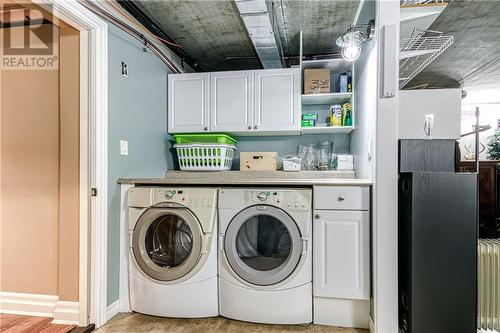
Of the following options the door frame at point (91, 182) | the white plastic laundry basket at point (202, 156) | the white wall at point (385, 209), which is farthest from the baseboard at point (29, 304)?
the white wall at point (385, 209)

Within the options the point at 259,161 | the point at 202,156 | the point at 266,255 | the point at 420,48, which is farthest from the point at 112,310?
the point at 420,48

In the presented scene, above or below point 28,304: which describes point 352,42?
above

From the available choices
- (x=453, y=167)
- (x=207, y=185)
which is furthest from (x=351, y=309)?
(x=207, y=185)

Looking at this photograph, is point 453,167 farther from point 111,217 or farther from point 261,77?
point 111,217

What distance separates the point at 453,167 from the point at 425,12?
42.6 inches

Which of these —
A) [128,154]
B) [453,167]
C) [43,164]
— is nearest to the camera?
[453,167]

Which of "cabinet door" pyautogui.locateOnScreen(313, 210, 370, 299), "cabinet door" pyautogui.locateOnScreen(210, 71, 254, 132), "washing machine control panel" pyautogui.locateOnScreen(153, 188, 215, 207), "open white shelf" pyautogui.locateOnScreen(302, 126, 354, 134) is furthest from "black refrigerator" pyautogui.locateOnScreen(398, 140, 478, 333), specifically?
"cabinet door" pyautogui.locateOnScreen(210, 71, 254, 132)

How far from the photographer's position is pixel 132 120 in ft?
7.72

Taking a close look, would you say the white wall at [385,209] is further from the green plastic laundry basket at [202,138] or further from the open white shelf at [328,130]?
the green plastic laundry basket at [202,138]

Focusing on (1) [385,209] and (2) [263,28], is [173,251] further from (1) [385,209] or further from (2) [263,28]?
(2) [263,28]

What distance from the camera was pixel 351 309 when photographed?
1.92 metres

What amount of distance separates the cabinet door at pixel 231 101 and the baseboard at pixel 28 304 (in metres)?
1.94

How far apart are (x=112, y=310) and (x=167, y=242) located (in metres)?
0.59

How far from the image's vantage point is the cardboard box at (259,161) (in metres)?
2.92
